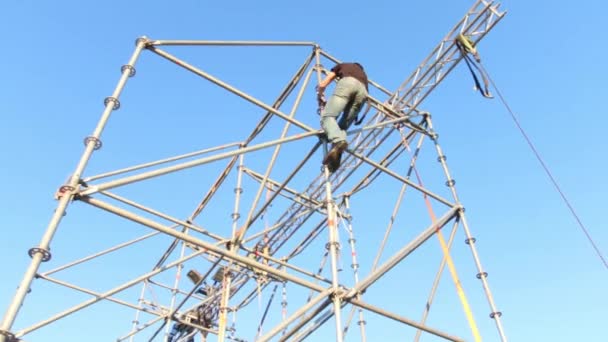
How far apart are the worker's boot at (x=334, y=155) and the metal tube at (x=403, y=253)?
158cm

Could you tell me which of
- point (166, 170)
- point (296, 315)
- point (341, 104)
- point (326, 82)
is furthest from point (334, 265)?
point (326, 82)

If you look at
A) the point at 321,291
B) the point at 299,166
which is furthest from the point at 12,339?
the point at 299,166

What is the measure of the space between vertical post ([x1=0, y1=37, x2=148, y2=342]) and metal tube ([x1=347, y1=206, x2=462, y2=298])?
11.2 ft

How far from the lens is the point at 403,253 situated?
7.23m

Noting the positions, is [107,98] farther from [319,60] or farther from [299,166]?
[319,60]

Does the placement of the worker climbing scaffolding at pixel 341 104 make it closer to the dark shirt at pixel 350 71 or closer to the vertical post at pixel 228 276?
the dark shirt at pixel 350 71

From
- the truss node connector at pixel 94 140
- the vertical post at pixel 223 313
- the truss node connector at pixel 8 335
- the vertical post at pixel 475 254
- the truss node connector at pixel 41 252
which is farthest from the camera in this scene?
the vertical post at pixel 223 313

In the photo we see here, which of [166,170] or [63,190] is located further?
[166,170]

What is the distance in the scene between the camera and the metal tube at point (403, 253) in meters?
6.40

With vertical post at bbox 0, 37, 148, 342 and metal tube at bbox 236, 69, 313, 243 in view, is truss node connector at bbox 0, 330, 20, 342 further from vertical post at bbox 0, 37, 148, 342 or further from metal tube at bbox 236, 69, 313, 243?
metal tube at bbox 236, 69, 313, 243

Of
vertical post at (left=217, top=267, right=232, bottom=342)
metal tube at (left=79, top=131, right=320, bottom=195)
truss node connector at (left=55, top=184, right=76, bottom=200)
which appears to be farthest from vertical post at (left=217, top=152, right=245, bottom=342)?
truss node connector at (left=55, top=184, right=76, bottom=200)

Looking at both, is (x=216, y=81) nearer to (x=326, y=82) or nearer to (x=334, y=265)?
(x=326, y=82)

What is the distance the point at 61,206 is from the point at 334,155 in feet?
11.7

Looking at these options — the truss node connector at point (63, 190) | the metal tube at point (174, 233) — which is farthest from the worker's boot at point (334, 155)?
the truss node connector at point (63, 190)
